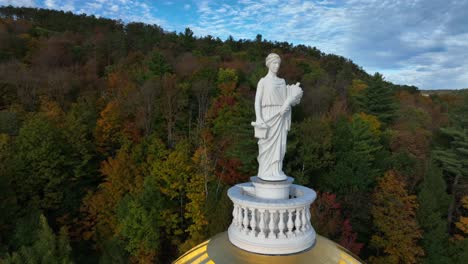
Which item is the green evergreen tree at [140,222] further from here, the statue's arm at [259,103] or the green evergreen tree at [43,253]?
the statue's arm at [259,103]

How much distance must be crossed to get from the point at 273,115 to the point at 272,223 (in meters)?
2.24

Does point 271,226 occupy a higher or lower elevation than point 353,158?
higher

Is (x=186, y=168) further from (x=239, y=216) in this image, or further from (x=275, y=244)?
(x=275, y=244)

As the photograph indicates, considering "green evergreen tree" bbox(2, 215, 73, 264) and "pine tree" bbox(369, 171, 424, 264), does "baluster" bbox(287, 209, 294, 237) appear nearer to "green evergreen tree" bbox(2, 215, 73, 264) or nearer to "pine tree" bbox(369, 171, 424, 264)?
"green evergreen tree" bbox(2, 215, 73, 264)

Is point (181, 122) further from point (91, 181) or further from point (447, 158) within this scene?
point (447, 158)

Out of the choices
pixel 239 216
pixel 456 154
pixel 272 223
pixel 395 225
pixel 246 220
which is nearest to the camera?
pixel 272 223

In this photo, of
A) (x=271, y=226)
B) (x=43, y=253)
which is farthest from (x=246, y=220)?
(x=43, y=253)

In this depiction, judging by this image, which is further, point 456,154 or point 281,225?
point 456,154

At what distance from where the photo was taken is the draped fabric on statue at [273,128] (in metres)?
7.01

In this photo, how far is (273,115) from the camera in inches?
277

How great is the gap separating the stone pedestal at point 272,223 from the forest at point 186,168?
69.7ft

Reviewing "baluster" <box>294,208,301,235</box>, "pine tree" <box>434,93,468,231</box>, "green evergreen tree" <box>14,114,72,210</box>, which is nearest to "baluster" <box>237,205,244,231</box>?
"baluster" <box>294,208,301,235</box>

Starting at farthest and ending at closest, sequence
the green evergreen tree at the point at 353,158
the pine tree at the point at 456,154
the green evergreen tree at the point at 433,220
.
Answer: the pine tree at the point at 456,154 < the green evergreen tree at the point at 353,158 < the green evergreen tree at the point at 433,220

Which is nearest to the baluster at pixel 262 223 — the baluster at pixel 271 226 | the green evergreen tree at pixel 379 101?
the baluster at pixel 271 226
